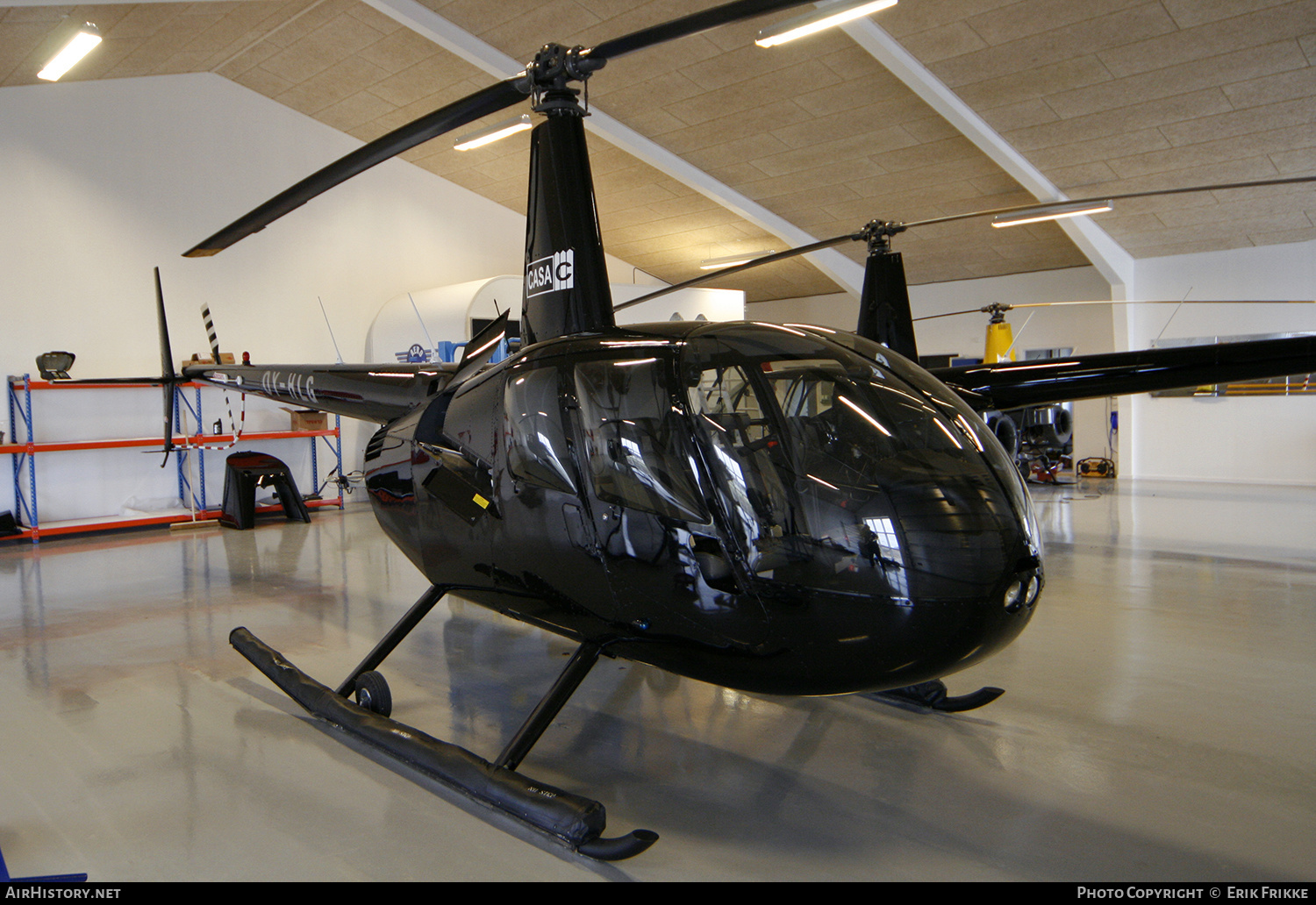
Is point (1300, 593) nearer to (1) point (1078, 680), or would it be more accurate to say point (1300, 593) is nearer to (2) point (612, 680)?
(1) point (1078, 680)

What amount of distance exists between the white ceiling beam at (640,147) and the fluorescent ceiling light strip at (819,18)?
1.95 m

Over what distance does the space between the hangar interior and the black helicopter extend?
16.6 inches

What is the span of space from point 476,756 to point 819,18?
Result: 5.40 metres

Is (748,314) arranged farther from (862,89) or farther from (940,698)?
(940,698)

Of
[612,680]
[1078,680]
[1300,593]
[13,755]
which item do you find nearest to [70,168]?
[13,755]

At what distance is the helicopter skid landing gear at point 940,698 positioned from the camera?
3.06 m

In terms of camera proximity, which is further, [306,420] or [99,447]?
[306,420]

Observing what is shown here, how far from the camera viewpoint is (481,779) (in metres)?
2.33

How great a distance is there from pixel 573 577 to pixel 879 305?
3.97m

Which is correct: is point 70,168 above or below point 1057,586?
above

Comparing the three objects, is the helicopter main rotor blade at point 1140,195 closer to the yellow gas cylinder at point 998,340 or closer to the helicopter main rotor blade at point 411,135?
the helicopter main rotor blade at point 411,135

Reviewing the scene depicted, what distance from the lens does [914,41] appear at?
25.1 feet

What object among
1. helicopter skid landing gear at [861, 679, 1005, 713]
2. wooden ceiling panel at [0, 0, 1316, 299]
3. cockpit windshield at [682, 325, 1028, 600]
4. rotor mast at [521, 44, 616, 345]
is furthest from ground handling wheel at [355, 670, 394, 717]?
wooden ceiling panel at [0, 0, 1316, 299]

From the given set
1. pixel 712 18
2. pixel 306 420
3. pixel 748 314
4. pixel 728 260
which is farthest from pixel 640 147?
pixel 712 18
